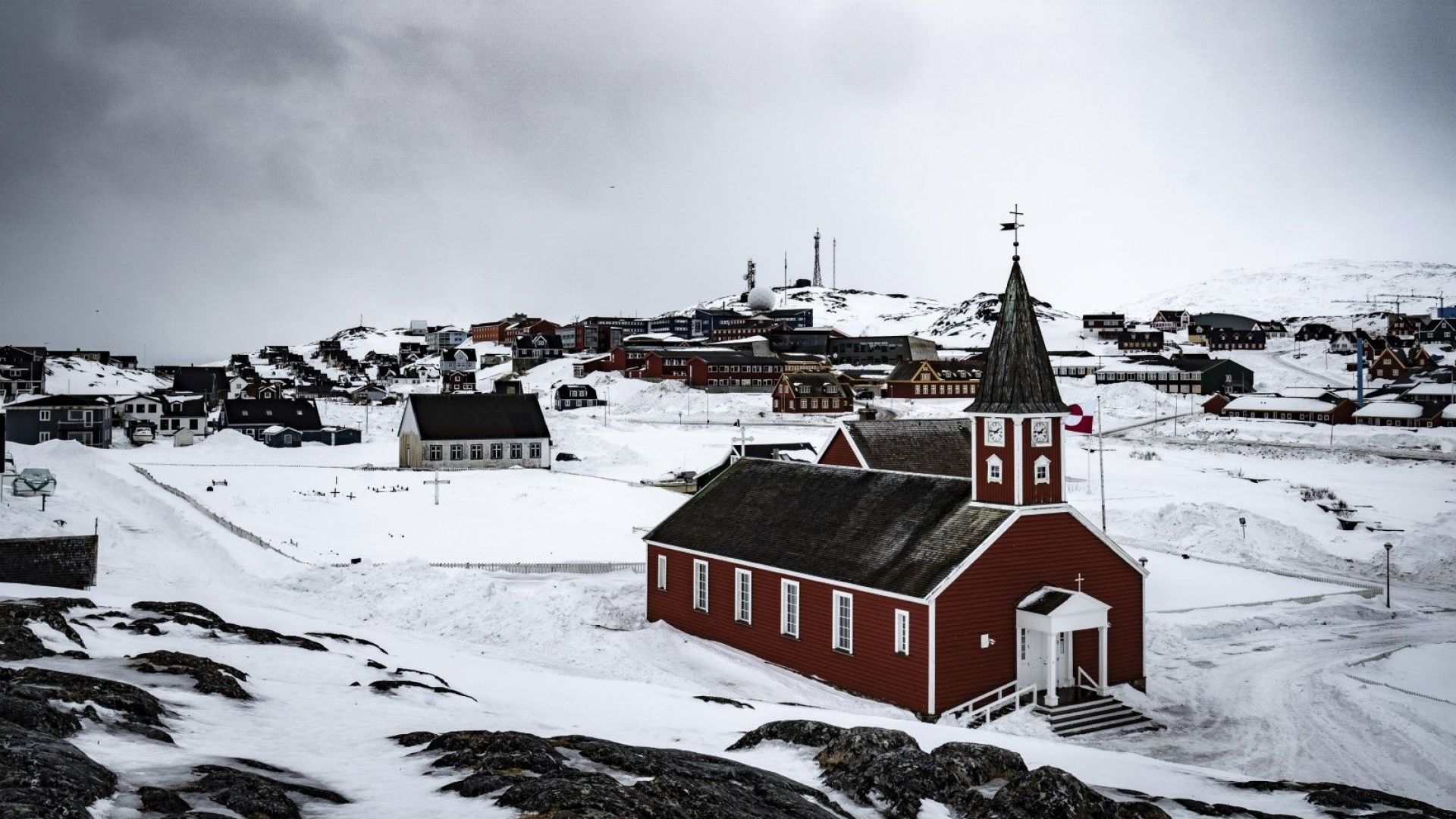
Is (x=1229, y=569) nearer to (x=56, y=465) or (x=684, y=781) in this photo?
(x=684, y=781)

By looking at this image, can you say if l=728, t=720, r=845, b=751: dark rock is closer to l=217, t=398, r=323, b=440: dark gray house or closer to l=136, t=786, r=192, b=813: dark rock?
l=136, t=786, r=192, b=813: dark rock

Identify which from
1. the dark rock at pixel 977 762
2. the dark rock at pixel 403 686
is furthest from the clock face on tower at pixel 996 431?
the dark rock at pixel 403 686

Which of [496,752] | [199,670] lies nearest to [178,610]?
[199,670]

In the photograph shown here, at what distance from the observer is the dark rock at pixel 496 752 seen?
1123 cm

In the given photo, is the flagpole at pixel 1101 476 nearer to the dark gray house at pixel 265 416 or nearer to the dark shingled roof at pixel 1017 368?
the dark shingled roof at pixel 1017 368

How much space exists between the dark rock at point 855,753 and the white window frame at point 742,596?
1392cm

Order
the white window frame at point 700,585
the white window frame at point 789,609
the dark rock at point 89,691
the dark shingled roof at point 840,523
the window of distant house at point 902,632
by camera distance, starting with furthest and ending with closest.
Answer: the white window frame at point 700,585 → the white window frame at point 789,609 → the dark shingled roof at point 840,523 → the window of distant house at point 902,632 → the dark rock at point 89,691

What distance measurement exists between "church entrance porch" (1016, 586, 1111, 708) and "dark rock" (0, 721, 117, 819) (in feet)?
64.1

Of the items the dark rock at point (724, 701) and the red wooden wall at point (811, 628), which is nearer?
the dark rock at point (724, 701)

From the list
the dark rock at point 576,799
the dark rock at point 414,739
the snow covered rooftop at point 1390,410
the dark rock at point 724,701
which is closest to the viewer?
the dark rock at point 576,799

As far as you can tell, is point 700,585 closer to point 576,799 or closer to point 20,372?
point 576,799

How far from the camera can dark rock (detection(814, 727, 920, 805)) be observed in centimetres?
1289

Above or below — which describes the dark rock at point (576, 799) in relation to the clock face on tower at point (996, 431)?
below

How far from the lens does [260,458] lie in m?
76.1
